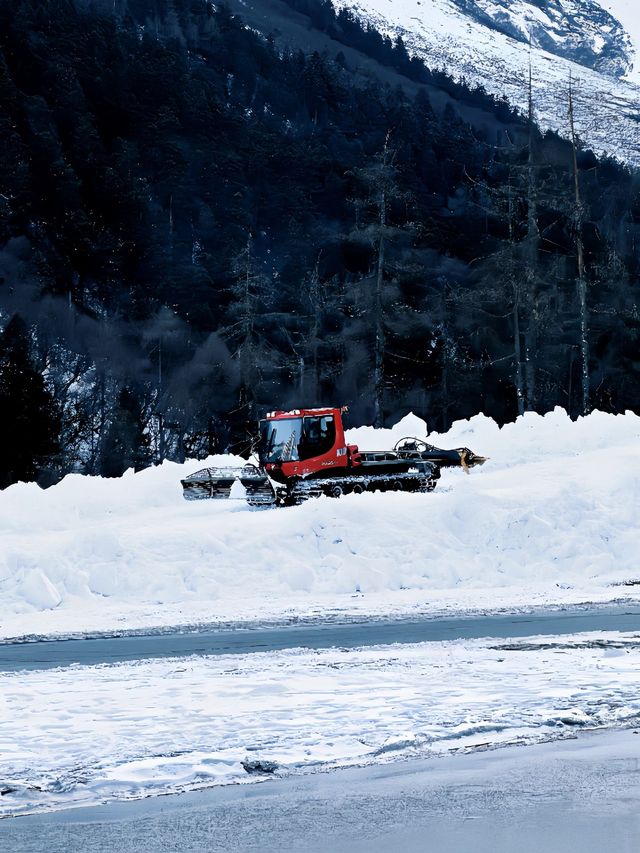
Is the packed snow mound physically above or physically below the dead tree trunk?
below

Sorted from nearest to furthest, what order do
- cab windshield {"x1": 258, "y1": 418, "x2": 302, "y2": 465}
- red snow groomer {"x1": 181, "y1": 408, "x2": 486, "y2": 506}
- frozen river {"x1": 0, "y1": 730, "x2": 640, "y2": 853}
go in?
frozen river {"x1": 0, "y1": 730, "x2": 640, "y2": 853} < red snow groomer {"x1": 181, "y1": 408, "x2": 486, "y2": 506} < cab windshield {"x1": 258, "y1": 418, "x2": 302, "y2": 465}

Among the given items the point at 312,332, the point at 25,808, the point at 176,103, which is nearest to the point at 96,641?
the point at 25,808

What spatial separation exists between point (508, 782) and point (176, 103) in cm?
8598

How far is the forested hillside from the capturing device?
172 feet

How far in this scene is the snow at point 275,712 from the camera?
738 cm

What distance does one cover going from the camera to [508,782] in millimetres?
7070

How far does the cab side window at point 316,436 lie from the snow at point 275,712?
16.8m

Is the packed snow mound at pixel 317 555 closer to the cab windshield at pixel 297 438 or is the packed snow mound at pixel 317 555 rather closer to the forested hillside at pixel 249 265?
the cab windshield at pixel 297 438

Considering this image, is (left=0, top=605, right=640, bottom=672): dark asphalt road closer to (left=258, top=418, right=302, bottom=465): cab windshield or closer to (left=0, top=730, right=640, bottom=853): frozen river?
(left=0, top=730, right=640, bottom=853): frozen river

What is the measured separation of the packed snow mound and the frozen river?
8667 mm

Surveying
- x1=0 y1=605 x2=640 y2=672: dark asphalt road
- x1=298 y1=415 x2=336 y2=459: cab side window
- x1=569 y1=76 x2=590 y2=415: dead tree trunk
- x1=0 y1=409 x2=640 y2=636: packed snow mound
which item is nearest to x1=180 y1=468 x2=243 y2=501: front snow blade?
x1=298 y1=415 x2=336 y2=459: cab side window

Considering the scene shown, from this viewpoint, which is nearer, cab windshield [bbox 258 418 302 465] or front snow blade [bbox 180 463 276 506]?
front snow blade [bbox 180 463 276 506]

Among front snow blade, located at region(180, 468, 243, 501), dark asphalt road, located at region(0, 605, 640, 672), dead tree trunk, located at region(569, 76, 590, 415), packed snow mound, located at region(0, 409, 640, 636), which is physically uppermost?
dead tree trunk, located at region(569, 76, 590, 415)

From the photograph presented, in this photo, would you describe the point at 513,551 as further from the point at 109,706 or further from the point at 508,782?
the point at 508,782
